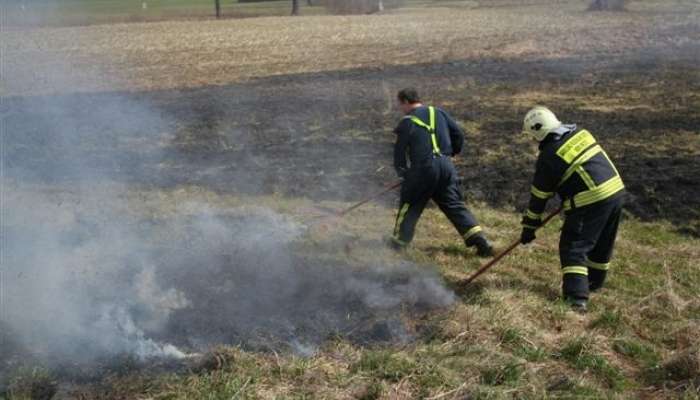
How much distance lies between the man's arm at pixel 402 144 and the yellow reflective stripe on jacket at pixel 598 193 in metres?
1.87

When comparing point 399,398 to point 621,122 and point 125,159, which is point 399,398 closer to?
point 125,159

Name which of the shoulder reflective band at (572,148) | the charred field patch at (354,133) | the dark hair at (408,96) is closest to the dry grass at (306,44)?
the charred field patch at (354,133)

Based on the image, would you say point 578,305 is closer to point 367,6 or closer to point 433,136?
point 433,136

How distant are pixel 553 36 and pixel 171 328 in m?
22.1

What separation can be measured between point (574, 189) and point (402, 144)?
1.87 metres

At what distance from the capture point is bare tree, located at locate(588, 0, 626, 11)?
31.5m

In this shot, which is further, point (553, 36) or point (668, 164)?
point (553, 36)

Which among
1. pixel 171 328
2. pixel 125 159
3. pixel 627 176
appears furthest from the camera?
pixel 125 159

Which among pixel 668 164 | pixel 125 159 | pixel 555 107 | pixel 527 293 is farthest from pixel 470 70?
pixel 527 293

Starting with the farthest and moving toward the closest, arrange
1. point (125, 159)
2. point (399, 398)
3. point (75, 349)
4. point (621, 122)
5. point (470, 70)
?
1. point (470, 70)
2. point (621, 122)
3. point (125, 159)
4. point (75, 349)
5. point (399, 398)

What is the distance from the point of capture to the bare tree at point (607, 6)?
31453 mm

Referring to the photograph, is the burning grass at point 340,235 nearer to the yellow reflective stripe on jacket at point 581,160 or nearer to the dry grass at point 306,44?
the dry grass at point 306,44

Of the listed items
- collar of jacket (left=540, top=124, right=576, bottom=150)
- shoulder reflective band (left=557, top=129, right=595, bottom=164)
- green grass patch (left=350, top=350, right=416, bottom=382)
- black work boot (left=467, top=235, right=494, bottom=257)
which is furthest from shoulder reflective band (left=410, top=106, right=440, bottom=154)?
green grass patch (left=350, top=350, right=416, bottom=382)

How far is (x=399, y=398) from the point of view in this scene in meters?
4.24
